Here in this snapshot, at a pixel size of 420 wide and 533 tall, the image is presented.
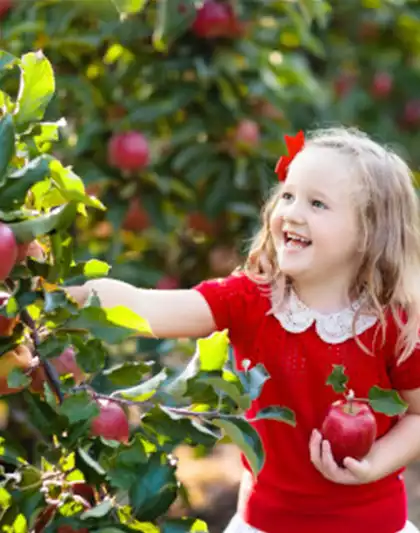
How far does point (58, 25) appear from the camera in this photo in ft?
8.61

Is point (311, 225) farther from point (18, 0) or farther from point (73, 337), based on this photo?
point (18, 0)

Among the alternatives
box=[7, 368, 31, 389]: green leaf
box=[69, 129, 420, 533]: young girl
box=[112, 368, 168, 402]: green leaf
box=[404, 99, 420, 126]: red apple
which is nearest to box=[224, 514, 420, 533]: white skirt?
box=[69, 129, 420, 533]: young girl

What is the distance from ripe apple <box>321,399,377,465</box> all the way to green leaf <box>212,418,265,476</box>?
316 millimetres

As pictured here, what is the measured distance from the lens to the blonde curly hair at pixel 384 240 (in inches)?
66.2

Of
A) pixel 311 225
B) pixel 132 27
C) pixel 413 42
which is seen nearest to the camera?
pixel 311 225

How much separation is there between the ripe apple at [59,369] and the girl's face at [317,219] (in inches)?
17.1

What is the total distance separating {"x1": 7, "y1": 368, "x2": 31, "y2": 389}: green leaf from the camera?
3.82ft

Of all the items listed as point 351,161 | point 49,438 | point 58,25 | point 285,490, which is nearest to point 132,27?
point 58,25

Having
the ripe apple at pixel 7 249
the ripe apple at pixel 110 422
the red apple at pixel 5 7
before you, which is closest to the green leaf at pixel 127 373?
the ripe apple at pixel 110 422

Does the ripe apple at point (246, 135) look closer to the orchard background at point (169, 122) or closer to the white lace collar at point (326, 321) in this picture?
the orchard background at point (169, 122)

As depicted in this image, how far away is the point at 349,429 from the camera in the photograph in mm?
1532

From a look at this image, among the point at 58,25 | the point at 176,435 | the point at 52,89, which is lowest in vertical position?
the point at 58,25

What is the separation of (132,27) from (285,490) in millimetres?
1452

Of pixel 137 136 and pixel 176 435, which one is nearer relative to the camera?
pixel 176 435
